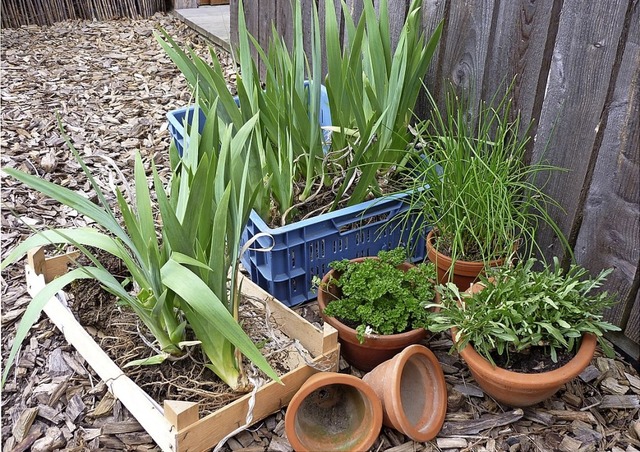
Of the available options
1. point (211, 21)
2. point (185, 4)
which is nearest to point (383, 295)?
point (211, 21)

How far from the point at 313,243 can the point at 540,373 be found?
2.40 feet

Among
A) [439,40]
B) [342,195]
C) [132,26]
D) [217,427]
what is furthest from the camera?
[132,26]

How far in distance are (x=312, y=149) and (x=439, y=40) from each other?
2.13ft

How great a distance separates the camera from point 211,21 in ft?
15.4

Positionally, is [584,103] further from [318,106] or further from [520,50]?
[318,106]

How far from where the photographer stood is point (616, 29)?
1.61 m

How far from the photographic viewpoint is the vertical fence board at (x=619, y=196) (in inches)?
63.4

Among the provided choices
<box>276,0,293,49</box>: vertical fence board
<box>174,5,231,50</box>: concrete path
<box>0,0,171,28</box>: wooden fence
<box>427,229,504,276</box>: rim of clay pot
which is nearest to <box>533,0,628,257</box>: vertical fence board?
<box>427,229,504,276</box>: rim of clay pot

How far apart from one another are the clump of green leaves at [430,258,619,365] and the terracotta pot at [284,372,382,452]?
0.84 feet

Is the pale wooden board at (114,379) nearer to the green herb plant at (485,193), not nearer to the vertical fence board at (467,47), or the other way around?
the green herb plant at (485,193)

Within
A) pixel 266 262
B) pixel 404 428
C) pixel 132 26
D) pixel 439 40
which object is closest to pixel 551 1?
pixel 439 40

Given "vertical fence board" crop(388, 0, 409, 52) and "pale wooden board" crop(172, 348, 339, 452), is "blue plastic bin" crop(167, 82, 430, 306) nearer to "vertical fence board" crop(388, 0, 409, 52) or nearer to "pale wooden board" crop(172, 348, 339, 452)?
"pale wooden board" crop(172, 348, 339, 452)

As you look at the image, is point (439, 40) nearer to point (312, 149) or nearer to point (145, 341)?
point (312, 149)

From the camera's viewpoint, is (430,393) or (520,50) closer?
(430,393)
